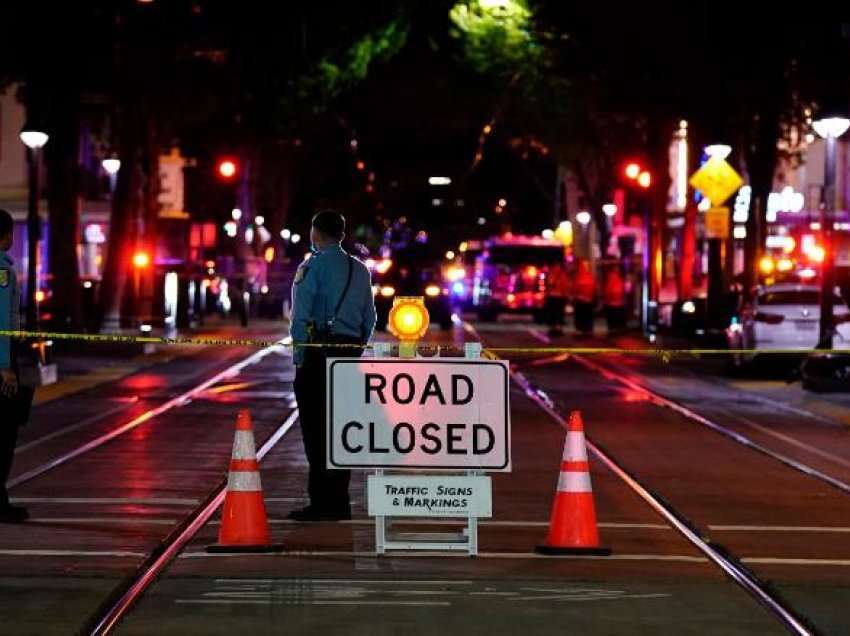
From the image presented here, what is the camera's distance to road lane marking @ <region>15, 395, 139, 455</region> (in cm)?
1902

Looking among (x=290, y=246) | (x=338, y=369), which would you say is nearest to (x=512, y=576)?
(x=338, y=369)

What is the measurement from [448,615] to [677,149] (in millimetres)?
70566

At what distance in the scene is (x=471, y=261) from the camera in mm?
73375

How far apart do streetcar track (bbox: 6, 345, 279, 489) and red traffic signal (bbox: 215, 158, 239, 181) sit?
26.2 meters

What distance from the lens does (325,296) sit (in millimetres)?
13430

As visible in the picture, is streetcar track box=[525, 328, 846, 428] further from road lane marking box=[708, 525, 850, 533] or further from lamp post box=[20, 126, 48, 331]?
lamp post box=[20, 126, 48, 331]

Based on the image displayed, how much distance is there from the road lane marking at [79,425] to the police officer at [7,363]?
483 centimetres

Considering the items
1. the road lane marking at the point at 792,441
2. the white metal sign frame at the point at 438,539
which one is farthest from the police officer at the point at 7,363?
the road lane marking at the point at 792,441

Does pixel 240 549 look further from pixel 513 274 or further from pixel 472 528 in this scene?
pixel 513 274

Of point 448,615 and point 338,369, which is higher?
point 338,369

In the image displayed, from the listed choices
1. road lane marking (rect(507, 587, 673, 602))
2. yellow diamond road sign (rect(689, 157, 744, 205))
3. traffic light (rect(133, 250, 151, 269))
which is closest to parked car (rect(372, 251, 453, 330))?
traffic light (rect(133, 250, 151, 269))

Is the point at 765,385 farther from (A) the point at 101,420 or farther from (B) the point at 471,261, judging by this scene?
(B) the point at 471,261

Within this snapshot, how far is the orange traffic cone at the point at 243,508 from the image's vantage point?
1173 cm

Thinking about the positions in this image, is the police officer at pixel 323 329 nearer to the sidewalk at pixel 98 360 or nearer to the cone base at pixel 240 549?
the cone base at pixel 240 549
